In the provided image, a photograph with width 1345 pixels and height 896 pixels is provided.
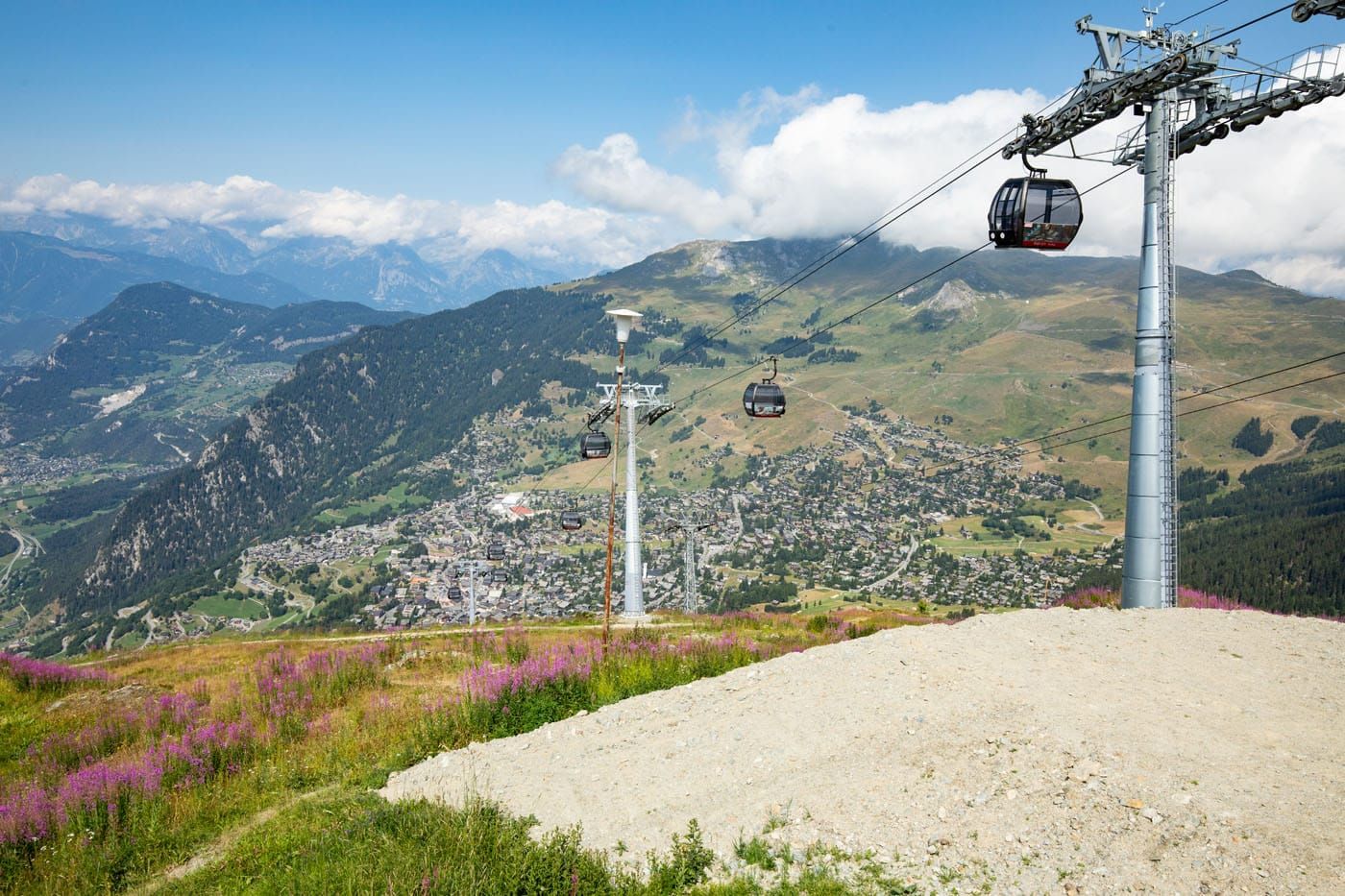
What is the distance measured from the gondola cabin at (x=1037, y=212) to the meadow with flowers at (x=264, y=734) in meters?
9.59

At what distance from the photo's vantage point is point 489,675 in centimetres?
1355

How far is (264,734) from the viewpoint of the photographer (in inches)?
475

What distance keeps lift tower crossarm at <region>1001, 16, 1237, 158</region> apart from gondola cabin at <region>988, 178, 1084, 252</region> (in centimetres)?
318

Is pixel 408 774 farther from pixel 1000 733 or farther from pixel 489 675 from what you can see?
pixel 1000 733

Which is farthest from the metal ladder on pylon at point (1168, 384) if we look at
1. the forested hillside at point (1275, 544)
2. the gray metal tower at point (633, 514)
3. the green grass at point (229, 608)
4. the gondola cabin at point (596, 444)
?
the green grass at point (229, 608)

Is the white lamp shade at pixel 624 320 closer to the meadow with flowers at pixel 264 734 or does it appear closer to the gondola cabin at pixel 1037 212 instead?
the meadow with flowers at pixel 264 734

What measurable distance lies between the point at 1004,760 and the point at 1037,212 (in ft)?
31.5

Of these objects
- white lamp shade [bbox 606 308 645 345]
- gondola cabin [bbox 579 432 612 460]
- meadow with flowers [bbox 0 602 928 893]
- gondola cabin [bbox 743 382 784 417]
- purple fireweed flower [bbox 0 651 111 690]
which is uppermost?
white lamp shade [bbox 606 308 645 345]

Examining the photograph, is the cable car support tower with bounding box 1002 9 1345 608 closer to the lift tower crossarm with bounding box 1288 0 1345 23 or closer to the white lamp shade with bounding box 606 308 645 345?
the lift tower crossarm with bounding box 1288 0 1345 23

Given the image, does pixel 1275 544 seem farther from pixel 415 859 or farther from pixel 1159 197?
pixel 415 859

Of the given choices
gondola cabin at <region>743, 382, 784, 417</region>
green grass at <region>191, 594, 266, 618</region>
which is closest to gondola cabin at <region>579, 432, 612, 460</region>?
gondola cabin at <region>743, 382, 784, 417</region>

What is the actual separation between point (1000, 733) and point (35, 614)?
243 meters

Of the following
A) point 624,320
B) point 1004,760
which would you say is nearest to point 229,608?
point 624,320

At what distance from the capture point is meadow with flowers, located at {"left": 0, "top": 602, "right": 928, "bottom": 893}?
8164 mm
